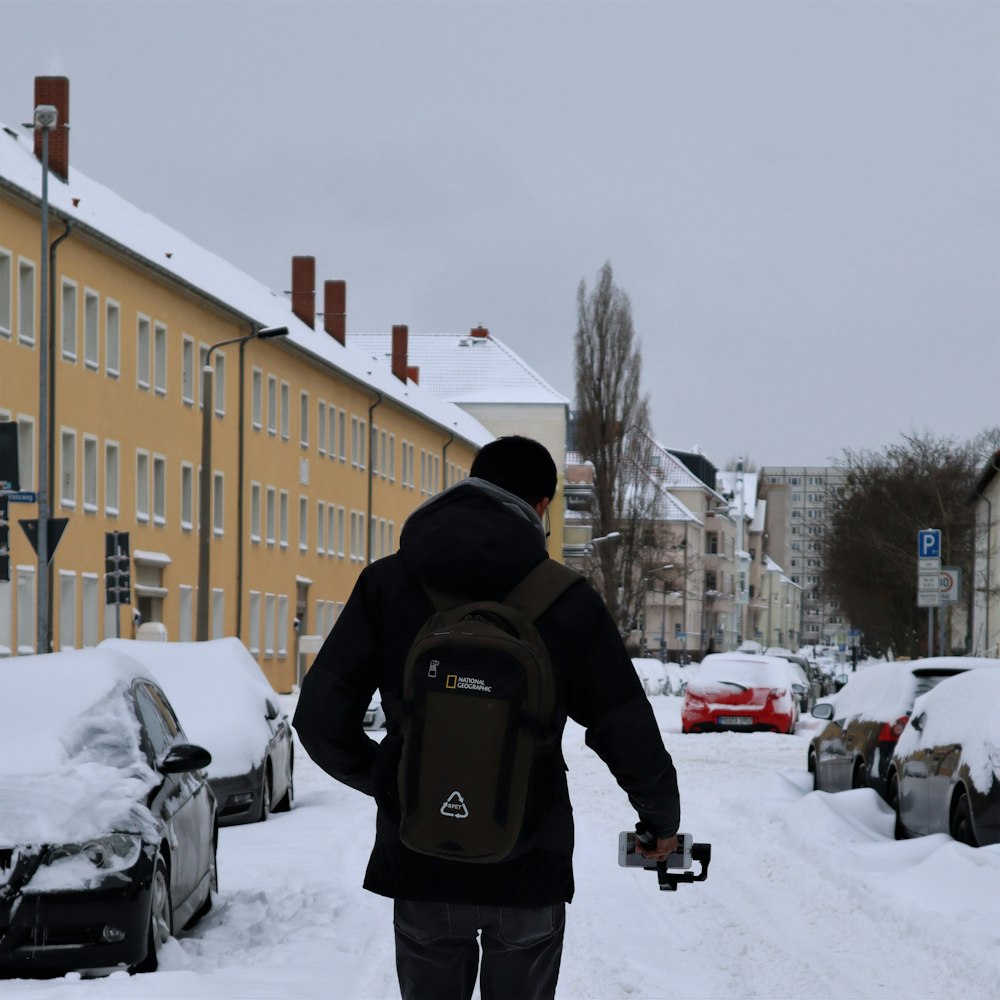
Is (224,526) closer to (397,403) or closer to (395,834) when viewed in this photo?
(397,403)

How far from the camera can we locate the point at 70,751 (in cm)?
961

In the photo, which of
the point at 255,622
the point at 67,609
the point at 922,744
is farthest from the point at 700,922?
the point at 255,622

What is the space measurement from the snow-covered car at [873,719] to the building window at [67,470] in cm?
3159

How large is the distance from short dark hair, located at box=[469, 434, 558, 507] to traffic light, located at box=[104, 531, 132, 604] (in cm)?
2732

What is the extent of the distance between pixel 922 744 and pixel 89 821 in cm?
782

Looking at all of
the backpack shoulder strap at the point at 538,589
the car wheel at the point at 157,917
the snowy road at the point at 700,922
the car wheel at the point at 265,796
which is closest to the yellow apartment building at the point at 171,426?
the car wheel at the point at 265,796

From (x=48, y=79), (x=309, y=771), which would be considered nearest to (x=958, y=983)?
(x=309, y=771)

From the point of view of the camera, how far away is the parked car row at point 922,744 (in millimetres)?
13188

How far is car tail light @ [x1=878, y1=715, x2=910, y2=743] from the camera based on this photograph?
17.7 m

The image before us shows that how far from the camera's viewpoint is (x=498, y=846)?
14.5 feet

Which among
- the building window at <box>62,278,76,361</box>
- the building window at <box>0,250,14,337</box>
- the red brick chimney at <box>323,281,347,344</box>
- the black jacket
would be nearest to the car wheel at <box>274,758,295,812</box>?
the black jacket

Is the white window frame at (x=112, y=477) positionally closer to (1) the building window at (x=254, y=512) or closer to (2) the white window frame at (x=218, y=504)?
(2) the white window frame at (x=218, y=504)

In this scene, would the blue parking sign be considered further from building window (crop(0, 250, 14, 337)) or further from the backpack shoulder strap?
the backpack shoulder strap

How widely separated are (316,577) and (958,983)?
6793cm
